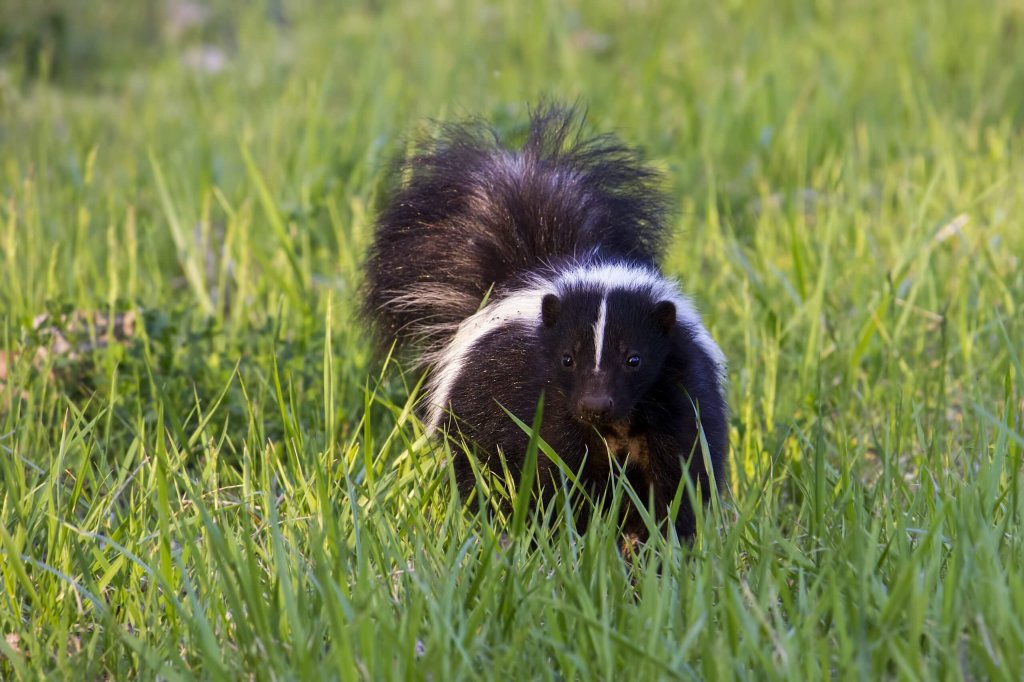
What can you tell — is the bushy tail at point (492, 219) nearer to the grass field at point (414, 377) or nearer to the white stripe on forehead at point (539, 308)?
the white stripe on forehead at point (539, 308)

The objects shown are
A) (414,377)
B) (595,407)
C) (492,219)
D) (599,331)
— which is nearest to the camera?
(595,407)

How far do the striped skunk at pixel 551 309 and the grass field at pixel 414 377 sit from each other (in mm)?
222

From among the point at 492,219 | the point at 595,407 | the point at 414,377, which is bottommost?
the point at 414,377

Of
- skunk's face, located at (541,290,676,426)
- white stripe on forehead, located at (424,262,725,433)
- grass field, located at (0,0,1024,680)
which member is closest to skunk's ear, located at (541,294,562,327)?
skunk's face, located at (541,290,676,426)

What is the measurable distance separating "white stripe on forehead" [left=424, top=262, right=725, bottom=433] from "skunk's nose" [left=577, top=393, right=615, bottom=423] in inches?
10.3

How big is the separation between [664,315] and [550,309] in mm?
331

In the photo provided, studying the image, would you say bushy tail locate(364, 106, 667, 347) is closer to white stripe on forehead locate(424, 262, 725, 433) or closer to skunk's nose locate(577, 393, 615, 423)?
white stripe on forehead locate(424, 262, 725, 433)

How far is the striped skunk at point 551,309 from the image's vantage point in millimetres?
3750

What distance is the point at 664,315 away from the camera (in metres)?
3.78

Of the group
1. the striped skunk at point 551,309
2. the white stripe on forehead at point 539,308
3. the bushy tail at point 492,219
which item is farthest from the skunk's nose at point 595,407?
the bushy tail at point 492,219

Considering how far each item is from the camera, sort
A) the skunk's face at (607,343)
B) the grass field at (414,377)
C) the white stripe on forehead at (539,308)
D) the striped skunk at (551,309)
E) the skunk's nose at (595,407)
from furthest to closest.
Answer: the white stripe on forehead at (539,308), the striped skunk at (551,309), the skunk's face at (607,343), the skunk's nose at (595,407), the grass field at (414,377)

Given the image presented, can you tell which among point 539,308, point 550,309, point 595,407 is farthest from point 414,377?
point 595,407

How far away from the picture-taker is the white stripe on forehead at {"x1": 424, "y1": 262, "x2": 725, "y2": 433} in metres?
3.92

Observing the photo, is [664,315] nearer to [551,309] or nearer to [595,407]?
[551,309]
